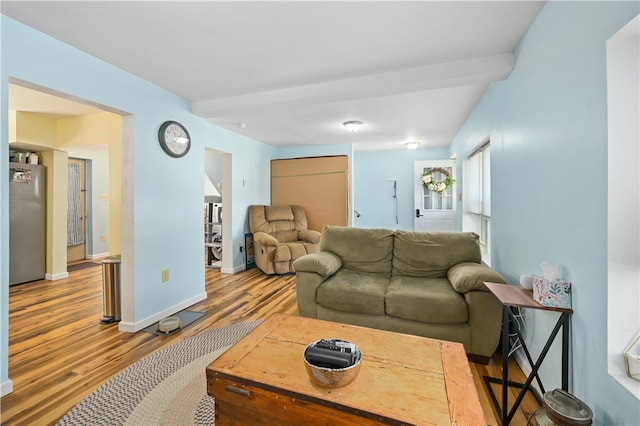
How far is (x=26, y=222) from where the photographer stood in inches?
159

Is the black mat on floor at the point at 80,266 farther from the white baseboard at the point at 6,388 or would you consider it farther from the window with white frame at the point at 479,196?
the window with white frame at the point at 479,196

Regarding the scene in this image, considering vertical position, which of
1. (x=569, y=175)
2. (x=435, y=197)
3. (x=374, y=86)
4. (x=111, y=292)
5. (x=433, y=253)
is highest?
(x=374, y=86)

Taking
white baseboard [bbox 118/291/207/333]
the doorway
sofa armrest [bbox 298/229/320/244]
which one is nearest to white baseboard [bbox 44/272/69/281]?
the doorway

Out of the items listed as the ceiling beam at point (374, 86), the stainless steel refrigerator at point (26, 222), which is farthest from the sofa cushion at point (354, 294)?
the stainless steel refrigerator at point (26, 222)

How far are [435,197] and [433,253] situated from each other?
136 inches

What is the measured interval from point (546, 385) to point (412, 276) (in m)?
1.19

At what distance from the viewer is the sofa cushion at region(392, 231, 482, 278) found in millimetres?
2584

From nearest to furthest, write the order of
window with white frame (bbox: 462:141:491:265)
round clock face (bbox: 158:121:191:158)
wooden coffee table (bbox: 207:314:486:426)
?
wooden coffee table (bbox: 207:314:486:426) < round clock face (bbox: 158:121:191:158) < window with white frame (bbox: 462:141:491:265)

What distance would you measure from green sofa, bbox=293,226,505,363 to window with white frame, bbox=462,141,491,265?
88 cm

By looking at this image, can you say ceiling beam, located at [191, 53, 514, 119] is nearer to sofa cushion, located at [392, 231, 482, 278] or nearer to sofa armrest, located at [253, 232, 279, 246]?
sofa cushion, located at [392, 231, 482, 278]

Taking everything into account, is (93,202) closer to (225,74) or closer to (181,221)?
(181,221)

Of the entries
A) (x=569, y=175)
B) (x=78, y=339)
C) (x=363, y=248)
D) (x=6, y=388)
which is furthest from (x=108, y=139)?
(x=569, y=175)

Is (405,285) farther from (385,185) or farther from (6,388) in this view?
(385,185)

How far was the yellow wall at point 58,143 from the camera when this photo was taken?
3.75 meters
